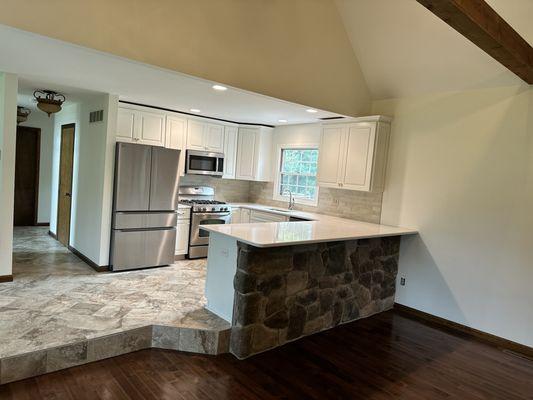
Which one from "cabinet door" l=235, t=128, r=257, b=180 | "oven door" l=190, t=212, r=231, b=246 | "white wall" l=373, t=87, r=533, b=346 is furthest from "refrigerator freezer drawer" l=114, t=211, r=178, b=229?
"white wall" l=373, t=87, r=533, b=346

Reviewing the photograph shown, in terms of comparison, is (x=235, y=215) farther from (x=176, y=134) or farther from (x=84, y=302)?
(x=84, y=302)

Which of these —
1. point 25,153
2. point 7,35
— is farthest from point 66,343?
point 25,153

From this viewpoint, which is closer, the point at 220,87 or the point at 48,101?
the point at 220,87

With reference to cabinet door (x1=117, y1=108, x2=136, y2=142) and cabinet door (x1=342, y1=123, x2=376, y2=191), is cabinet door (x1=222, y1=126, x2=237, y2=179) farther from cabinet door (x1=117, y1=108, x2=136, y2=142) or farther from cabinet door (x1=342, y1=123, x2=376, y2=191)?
cabinet door (x1=342, y1=123, x2=376, y2=191)

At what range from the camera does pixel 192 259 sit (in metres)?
5.42

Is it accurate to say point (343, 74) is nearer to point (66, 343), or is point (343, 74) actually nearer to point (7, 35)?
point (7, 35)

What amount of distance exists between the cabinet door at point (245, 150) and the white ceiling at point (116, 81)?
77 centimetres

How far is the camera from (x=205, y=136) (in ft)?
19.1

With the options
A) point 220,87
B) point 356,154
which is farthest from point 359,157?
point 220,87

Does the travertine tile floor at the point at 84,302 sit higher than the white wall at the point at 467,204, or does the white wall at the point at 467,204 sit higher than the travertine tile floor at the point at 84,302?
the white wall at the point at 467,204

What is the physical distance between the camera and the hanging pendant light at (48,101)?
14.2 ft

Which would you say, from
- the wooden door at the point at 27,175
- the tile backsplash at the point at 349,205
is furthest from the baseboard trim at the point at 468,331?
the wooden door at the point at 27,175

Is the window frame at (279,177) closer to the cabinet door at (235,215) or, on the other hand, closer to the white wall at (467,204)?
the cabinet door at (235,215)

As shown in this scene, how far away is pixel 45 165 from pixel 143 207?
158 inches
